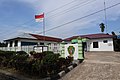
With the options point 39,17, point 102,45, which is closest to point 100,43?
point 102,45

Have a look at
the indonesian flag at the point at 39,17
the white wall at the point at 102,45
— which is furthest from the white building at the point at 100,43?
the indonesian flag at the point at 39,17

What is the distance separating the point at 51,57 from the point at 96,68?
3.16 metres

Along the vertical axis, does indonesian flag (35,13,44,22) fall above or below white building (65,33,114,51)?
above

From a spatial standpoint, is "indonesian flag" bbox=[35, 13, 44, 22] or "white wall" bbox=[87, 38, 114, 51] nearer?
"indonesian flag" bbox=[35, 13, 44, 22]

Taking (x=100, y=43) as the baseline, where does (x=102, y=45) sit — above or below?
below

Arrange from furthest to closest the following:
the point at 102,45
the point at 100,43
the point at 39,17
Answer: the point at 100,43 → the point at 102,45 → the point at 39,17

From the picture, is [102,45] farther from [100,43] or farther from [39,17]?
[39,17]

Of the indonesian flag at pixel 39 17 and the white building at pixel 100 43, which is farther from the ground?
the indonesian flag at pixel 39 17

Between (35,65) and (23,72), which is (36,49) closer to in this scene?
(23,72)

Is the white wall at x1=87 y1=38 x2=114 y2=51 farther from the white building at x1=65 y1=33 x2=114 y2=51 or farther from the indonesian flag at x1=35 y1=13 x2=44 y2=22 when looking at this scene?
the indonesian flag at x1=35 y1=13 x2=44 y2=22

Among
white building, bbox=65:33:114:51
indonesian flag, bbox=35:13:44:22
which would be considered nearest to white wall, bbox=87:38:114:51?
white building, bbox=65:33:114:51

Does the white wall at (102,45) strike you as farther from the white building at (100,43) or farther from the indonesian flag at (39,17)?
the indonesian flag at (39,17)

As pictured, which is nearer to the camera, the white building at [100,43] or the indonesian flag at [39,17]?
the indonesian flag at [39,17]

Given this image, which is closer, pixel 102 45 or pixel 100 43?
pixel 102 45
